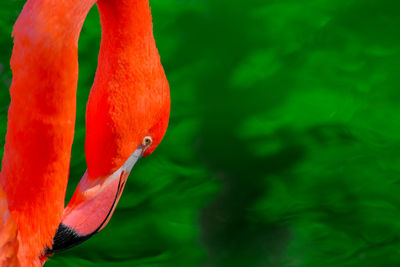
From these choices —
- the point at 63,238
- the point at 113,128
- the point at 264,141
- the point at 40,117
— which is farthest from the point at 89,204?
the point at 264,141

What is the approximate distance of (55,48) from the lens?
4.67ft

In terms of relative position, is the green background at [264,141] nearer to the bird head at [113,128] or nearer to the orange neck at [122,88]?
the bird head at [113,128]

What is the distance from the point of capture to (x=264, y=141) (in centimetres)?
247

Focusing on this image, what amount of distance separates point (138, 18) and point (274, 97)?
1029 mm

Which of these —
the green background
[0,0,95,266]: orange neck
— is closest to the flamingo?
[0,0,95,266]: orange neck

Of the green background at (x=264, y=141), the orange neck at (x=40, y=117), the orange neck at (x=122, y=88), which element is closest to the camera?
the orange neck at (x=40, y=117)

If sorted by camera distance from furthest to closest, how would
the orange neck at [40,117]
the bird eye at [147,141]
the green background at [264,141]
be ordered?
the green background at [264,141] < the bird eye at [147,141] < the orange neck at [40,117]

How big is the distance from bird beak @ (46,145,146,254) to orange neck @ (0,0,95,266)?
0.04m

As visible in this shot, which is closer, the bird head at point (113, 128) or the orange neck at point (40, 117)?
the orange neck at point (40, 117)

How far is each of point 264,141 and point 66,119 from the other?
1.04 metres

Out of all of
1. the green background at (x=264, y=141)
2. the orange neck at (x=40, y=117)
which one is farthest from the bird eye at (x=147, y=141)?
the green background at (x=264, y=141)

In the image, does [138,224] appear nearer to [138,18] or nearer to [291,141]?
[291,141]

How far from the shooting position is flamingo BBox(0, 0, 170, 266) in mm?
1436

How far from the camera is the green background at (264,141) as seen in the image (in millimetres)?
2273
